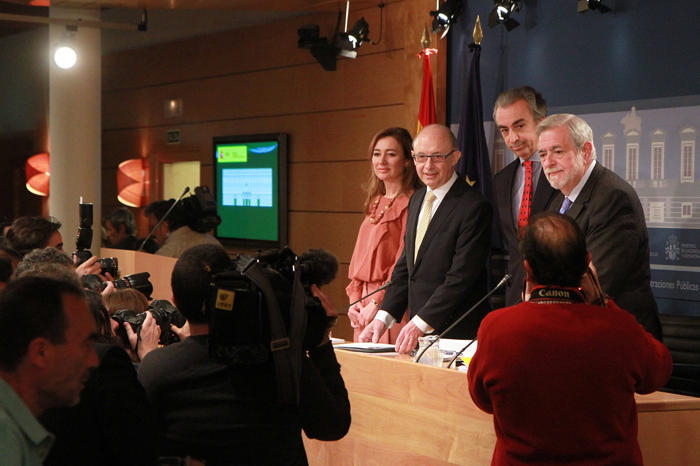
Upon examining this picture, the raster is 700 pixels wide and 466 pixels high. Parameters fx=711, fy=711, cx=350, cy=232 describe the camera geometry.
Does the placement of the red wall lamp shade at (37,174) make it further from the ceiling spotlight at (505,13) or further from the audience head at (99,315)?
the audience head at (99,315)

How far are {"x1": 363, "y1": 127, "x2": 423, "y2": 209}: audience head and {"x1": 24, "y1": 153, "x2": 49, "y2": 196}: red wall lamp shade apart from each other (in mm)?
6602

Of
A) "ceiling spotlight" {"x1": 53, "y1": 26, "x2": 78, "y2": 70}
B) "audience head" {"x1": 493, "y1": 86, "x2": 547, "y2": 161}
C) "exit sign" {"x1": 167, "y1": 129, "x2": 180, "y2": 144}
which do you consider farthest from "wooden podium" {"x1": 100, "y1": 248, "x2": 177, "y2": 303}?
"exit sign" {"x1": 167, "y1": 129, "x2": 180, "y2": 144}

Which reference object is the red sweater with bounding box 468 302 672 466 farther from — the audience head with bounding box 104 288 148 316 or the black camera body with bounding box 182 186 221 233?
the black camera body with bounding box 182 186 221 233

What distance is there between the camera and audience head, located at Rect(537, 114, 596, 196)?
8.73 feet

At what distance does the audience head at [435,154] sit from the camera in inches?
128

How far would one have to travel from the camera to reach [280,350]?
4.67 feet

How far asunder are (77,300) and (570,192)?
204cm

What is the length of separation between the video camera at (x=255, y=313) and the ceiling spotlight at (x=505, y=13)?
3020 mm

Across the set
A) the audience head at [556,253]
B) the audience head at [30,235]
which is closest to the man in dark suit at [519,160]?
the audience head at [556,253]

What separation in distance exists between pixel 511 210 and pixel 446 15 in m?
1.56

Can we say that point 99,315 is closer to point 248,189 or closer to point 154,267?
point 154,267

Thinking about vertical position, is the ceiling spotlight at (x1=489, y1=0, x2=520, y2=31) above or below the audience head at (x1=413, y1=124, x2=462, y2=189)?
above

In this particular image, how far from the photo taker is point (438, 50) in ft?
15.9

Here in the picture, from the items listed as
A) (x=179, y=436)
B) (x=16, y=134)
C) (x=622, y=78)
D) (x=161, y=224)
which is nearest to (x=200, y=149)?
(x=161, y=224)
